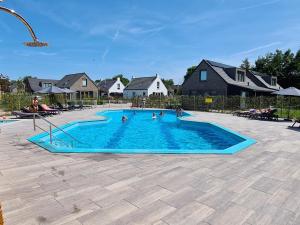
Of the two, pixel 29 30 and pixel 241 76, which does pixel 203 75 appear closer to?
pixel 241 76

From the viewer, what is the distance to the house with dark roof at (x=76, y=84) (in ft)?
164

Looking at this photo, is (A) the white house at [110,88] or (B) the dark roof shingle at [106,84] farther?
(B) the dark roof shingle at [106,84]

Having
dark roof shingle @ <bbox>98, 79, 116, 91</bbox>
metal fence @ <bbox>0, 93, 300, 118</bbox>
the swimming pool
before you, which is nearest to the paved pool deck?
the swimming pool

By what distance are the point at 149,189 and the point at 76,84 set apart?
48.6 metres

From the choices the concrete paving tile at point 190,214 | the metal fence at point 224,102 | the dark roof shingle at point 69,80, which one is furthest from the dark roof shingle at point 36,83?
the concrete paving tile at point 190,214

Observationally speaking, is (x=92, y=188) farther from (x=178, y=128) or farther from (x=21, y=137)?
(x=178, y=128)

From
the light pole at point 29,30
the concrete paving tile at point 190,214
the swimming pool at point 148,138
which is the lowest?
the swimming pool at point 148,138

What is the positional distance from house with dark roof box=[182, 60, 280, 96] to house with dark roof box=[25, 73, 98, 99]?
25.5 m

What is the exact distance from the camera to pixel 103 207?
3.52 metres

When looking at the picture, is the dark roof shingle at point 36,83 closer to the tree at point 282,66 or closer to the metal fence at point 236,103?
the metal fence at point 236,103

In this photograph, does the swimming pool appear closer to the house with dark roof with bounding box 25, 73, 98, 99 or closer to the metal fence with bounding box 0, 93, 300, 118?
the metal fence with bounding box 0, 93, 300, 118

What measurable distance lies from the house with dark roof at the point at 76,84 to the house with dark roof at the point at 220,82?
25.5m

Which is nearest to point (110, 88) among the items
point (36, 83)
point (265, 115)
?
point (36, 83)

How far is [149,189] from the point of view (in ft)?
13.8
